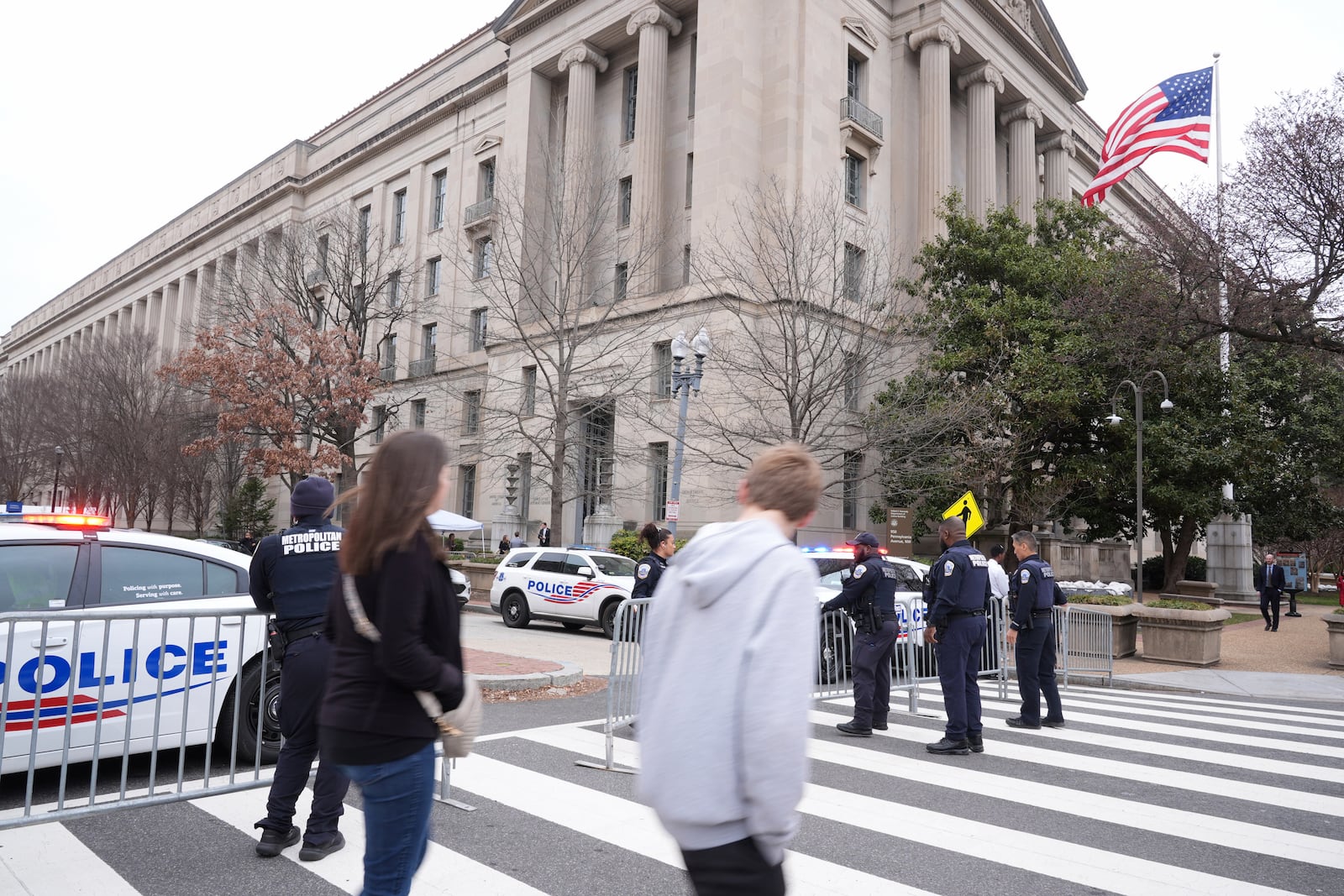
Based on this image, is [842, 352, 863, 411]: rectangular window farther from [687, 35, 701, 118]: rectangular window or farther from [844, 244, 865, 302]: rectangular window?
[687, 35, 701, 118]: rectangular window

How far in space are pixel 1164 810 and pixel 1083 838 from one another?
3.73 ft

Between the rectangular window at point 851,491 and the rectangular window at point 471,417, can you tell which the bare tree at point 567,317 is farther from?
the rectangular window at point 851,491

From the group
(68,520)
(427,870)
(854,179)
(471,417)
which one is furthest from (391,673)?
(471,417)

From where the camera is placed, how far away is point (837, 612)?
988 centimetres

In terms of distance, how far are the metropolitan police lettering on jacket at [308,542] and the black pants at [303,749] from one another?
46 centimetres

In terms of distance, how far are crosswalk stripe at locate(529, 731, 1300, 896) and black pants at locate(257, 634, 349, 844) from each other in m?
2.99

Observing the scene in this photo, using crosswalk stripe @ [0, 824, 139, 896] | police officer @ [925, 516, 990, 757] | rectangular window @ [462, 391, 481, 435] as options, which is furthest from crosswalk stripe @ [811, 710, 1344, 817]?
rectangular window @ [462, 391, 481, 435]

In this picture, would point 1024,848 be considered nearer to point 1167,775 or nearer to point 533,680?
point 1167,775

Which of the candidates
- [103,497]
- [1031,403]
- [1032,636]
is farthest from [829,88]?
[103,497]

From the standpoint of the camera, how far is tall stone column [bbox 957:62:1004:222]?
3991cm

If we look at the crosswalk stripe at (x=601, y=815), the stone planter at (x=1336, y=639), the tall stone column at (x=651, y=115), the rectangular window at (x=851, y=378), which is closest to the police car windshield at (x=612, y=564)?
the rectangular window at (x=851, y=378)

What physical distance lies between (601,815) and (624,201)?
35236 millimetres

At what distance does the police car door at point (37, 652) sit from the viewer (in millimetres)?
5246

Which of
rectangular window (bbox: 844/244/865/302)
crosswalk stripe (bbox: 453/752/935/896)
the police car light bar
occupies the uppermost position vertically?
rectangular window (bbox: 844/244/865/302)
